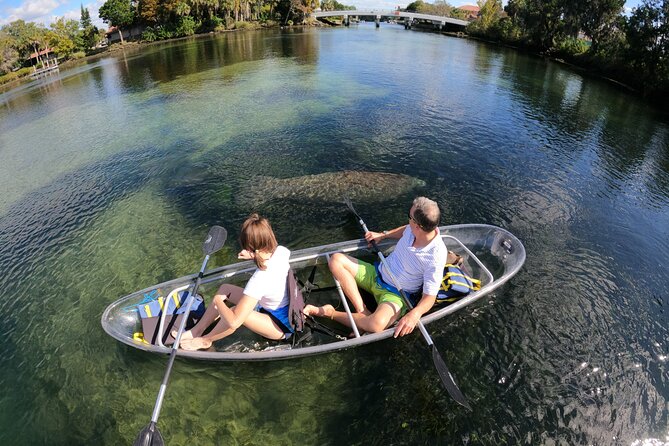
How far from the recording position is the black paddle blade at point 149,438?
474cm

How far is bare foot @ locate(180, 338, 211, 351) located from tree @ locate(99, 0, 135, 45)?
85.2 meters

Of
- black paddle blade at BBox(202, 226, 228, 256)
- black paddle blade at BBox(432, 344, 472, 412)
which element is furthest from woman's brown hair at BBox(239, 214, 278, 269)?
black paddle blade at BBox(432, 344, 472, 412)

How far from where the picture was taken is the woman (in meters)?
5.39

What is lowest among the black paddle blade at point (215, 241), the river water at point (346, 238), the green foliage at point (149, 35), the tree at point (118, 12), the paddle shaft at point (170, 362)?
the river water at point (346, 238)

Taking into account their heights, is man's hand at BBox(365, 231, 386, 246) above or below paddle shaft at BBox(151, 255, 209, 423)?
above

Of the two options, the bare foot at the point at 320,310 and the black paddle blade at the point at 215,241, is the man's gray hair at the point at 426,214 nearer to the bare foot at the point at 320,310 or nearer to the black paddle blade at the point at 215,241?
the bare foot at the point at 320,310

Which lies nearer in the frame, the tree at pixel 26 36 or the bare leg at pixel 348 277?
the bare leg at pixel 348 277

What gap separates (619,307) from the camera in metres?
8.07

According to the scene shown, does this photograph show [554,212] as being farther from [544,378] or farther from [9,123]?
[9,123]

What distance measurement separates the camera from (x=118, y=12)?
72.3 meters

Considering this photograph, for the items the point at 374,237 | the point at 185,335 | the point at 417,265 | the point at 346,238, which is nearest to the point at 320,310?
the point at 374,237

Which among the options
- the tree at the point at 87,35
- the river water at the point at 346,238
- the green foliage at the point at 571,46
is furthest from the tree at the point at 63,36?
the green foliage at the point at 571,46

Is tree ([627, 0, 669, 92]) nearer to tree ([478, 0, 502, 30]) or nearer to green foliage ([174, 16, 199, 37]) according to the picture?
tree ([478, 0, 502, 30])

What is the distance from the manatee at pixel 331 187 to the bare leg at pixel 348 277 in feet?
16.9
